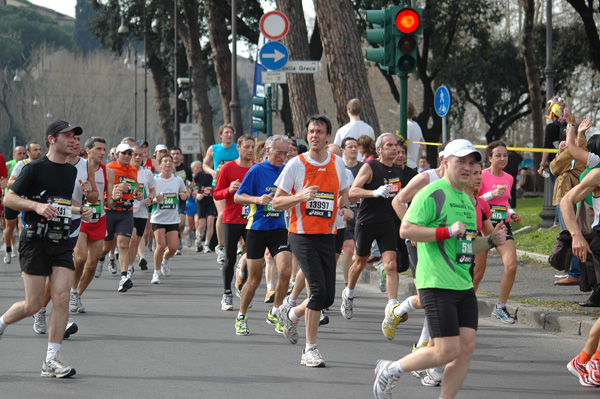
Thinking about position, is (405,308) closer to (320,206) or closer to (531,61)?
(320,206)

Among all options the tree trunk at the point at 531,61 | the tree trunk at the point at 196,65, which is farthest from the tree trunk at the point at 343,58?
the tree trunk at the point at 196,65

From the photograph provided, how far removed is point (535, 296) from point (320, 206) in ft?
13.7

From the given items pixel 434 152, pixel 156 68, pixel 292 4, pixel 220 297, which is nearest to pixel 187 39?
pixel 156 68

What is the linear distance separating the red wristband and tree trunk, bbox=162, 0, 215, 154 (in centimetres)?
2918

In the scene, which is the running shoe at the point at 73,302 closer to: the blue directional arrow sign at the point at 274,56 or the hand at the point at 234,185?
the hand at the point at 234,185

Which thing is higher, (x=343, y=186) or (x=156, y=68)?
(x=156, y=68)

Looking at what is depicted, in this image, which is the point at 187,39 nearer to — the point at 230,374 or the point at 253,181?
the point at 253,181

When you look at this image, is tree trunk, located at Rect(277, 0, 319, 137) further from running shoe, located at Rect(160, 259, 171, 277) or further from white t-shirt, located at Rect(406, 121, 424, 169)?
running shoe, located at Rect(160, 259, 171, 277)

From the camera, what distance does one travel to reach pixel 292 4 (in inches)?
845

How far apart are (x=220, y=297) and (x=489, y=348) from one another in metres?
4.61

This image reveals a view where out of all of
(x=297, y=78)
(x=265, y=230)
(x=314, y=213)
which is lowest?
(x=265, y=230)

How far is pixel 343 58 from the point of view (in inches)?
696

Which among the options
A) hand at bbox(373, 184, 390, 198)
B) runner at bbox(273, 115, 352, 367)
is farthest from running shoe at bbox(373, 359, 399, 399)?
hand at bbox(373, 184, 390, 198)

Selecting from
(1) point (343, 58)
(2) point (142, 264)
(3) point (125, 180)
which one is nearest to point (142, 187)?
(3) point (125, 180)
